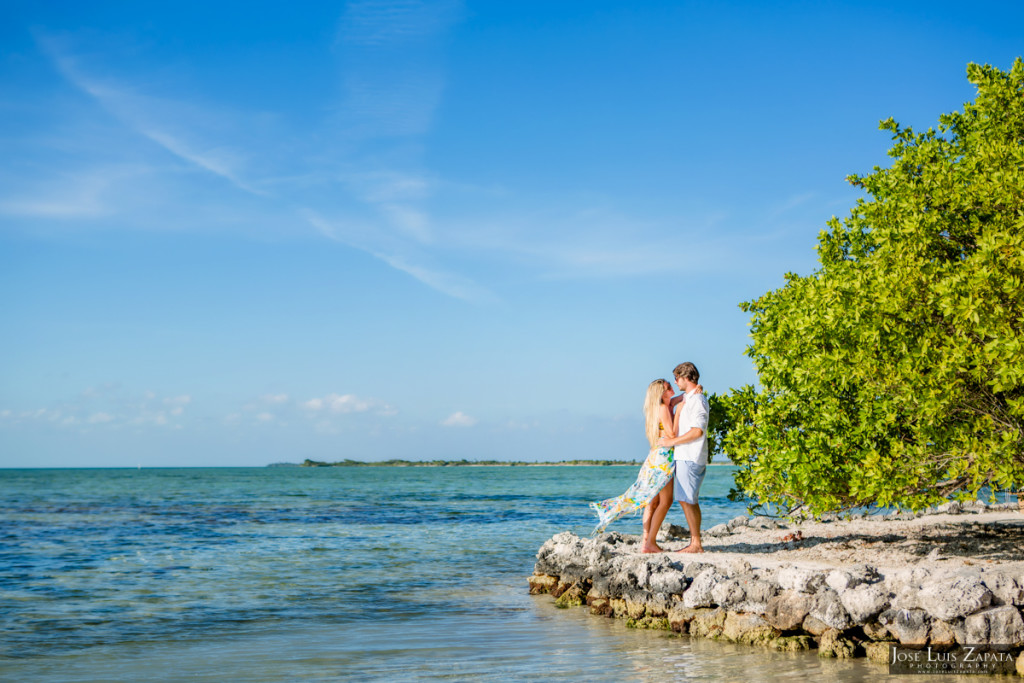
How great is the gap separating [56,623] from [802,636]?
10.4 meters

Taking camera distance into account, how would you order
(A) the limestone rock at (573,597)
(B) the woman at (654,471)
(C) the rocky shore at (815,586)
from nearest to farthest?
(C) the rocky shore at (815,586), (B) the woman at (654,471), (A) the limestone rock at (573,597)

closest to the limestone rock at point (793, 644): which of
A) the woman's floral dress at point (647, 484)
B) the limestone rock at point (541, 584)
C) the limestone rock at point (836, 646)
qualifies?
the limestone rock at point (836, 646)

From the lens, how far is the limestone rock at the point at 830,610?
8.91 m

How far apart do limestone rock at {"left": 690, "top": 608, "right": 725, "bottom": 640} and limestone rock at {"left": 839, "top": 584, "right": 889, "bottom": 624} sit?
1418 millimetres

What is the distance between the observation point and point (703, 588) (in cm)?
1002

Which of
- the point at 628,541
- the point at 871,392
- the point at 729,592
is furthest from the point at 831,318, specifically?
the point at 628,541

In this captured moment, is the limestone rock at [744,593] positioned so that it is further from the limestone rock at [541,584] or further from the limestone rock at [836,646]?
the limestone rock at [541,584]

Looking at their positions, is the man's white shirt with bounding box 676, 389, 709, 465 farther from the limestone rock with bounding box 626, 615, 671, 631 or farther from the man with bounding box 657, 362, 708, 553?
the limestone rock with bounding box 626, 615, 671, 631

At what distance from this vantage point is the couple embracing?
11211mm

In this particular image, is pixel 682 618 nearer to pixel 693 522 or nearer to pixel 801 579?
pixel 801 579

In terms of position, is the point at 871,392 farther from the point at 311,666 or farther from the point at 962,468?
the point at 311,666

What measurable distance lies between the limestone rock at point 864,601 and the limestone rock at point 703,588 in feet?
4.78

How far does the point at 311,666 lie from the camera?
30.4ft

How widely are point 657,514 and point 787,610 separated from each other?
2685 millimetres
